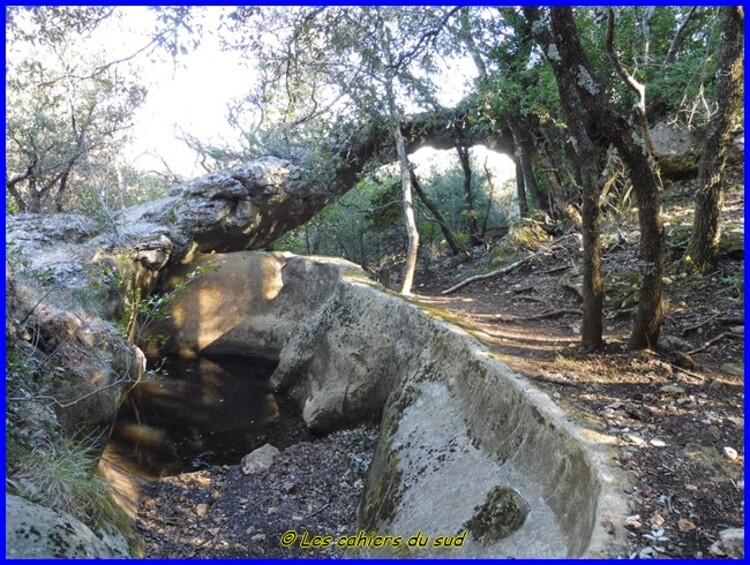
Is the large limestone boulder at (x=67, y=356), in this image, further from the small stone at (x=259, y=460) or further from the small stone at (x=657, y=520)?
the small stone at (x=657, y=520)

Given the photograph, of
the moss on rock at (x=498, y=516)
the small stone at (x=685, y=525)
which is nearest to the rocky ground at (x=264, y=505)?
the moss on rock at (x=498, y=516)

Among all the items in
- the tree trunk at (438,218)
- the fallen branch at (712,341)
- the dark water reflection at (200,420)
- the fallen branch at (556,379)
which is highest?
the tree trunk at (438,218)

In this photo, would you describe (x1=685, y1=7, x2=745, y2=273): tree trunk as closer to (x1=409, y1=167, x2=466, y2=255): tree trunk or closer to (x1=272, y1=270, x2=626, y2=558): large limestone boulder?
(x1=272, y1=270, x2=626, y2=558): large limestone boulder

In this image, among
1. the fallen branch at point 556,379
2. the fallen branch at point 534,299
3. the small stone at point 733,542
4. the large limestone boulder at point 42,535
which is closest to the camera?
the small stone at point 733,542

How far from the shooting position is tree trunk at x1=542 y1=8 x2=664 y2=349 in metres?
4.98

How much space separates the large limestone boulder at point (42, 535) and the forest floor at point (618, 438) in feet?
6.70

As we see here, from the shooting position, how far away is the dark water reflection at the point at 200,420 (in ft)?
29.4

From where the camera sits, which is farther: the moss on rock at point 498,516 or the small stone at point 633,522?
the moss on rock at point 498,516

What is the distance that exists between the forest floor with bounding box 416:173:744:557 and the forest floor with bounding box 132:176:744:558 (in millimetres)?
12

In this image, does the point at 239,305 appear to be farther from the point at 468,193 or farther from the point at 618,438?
the point at 618,438

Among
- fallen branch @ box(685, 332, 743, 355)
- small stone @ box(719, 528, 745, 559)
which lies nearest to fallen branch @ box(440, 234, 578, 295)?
fallen branch @ box(685, 332, 743, 355)

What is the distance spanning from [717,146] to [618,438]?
4.89 metres

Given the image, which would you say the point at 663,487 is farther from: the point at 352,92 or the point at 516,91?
the point at 516,91

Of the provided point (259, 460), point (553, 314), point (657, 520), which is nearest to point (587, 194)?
point (657, 520)
